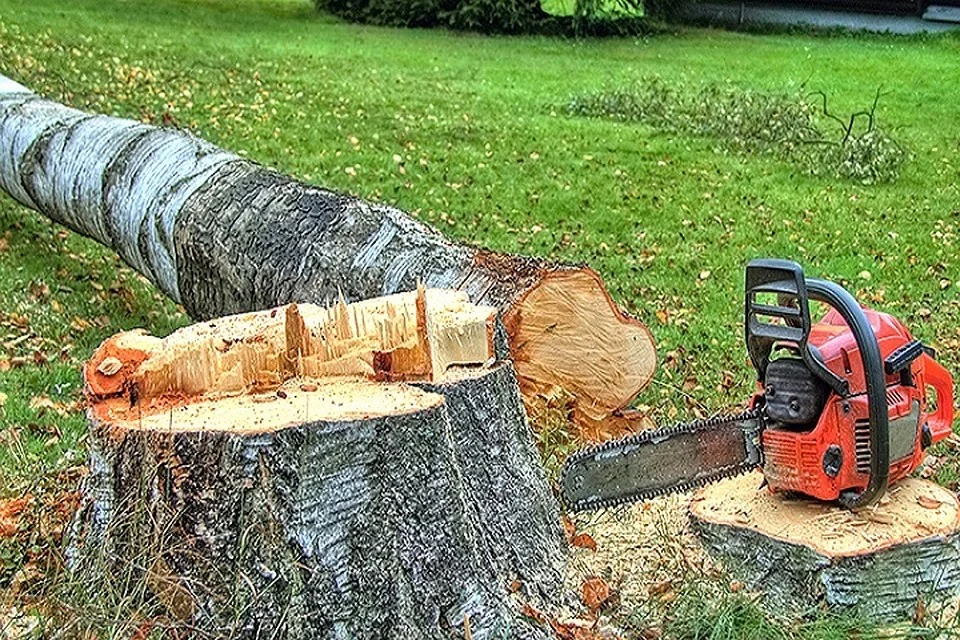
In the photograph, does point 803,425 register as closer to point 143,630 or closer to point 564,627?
point 564,627

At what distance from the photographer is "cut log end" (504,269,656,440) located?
413cm

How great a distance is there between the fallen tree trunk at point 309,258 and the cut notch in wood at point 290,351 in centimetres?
101

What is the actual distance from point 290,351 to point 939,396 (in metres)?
1.85

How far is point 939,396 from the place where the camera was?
11.1 ft

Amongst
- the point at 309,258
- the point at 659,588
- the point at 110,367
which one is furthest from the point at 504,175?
the point at 110,367

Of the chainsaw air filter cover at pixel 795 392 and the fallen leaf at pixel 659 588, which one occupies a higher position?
the chainsaw air filter cover at pixel 795 392

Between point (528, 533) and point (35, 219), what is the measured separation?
5735 millimetres

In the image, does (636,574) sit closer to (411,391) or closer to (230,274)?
(411,391)

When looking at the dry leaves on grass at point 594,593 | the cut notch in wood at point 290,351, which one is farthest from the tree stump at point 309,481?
the dry leaves on grass at point 594,593

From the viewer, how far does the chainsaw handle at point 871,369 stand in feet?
9.36

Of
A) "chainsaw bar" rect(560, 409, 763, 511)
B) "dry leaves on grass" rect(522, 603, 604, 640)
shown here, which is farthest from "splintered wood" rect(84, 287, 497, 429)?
"dry leaves on grass" rect(522, 603, 604, 640)

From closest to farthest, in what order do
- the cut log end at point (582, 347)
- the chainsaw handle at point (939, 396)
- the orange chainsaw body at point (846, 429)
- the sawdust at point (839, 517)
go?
the orange chainsaw body at point (846, 429), the sawdust at point (839, 517), the chainsaw handle at point (939, 396), the cut log end at point (582, 347)

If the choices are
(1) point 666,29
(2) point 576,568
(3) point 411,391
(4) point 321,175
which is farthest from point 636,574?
(1) point 666,29

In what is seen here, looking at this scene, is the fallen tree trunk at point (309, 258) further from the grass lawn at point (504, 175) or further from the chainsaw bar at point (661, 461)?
the chainsaw bar at point (661, 461)
